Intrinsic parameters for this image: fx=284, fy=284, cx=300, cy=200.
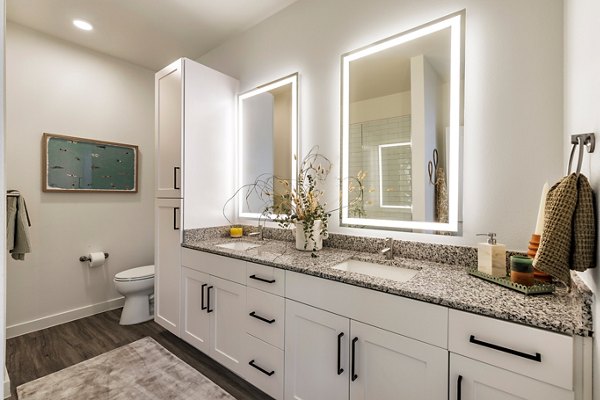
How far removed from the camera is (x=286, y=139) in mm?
2270

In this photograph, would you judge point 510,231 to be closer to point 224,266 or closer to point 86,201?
point 224,266

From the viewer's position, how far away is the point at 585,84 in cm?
94

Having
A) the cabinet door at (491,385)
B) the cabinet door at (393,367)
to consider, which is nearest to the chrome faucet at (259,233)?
the cabinet door at (393,367)

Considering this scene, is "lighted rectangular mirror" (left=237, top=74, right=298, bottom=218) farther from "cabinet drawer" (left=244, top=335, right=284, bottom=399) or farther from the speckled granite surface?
"cabinet drawer" (left=244, top=335, right=284, bottom=399)

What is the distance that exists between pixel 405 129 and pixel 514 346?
3.94 ft

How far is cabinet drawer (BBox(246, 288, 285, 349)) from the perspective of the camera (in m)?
1.53

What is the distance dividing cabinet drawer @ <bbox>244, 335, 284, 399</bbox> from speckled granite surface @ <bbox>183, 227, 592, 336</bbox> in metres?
0.48

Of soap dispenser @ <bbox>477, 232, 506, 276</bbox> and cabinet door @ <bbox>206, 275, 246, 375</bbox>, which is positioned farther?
cabinet door @ <bbox>206, 275, 246, 375</bbox>

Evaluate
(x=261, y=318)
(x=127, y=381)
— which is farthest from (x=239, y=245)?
(x=127, y=381)

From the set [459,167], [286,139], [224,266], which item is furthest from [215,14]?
[459,167]

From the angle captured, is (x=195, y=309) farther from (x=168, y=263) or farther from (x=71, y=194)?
(x=71, y=194)

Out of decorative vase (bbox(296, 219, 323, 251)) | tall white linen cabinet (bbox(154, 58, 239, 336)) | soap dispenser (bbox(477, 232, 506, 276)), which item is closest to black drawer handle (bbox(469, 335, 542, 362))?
soap dispenser (bbox(477, 232, 506, 276))

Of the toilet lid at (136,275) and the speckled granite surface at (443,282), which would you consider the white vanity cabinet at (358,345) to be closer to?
the speckled granite surface at (443,282)

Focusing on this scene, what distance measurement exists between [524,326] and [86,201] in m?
3.40
